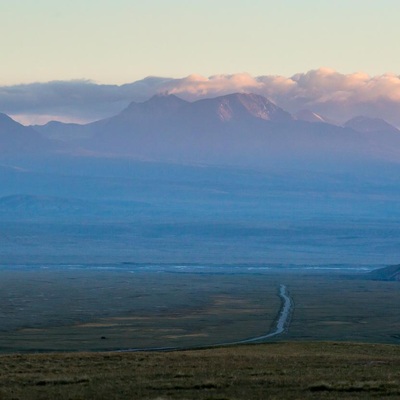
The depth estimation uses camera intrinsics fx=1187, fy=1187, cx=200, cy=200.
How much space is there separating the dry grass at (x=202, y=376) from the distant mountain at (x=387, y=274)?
95.5 metres

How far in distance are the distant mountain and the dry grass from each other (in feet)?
313

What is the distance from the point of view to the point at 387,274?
137 meters

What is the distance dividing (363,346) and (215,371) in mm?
14032

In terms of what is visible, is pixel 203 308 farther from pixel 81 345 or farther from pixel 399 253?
pixel 399 253

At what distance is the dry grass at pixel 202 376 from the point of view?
83.5 ft

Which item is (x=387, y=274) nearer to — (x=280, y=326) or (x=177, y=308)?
(x=177, y=308)

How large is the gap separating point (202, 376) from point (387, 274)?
4326 inches

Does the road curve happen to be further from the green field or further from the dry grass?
the dry grass

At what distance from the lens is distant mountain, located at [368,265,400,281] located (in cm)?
13375

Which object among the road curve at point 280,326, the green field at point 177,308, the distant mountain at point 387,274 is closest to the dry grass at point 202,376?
the road curve at point 280,326

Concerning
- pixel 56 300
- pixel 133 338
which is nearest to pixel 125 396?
pixel 133 338

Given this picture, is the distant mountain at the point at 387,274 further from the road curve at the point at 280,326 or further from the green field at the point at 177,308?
the road curve at the point at 280,326

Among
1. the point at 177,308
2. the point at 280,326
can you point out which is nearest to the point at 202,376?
the point at 280,326

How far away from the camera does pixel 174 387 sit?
2669 cm
